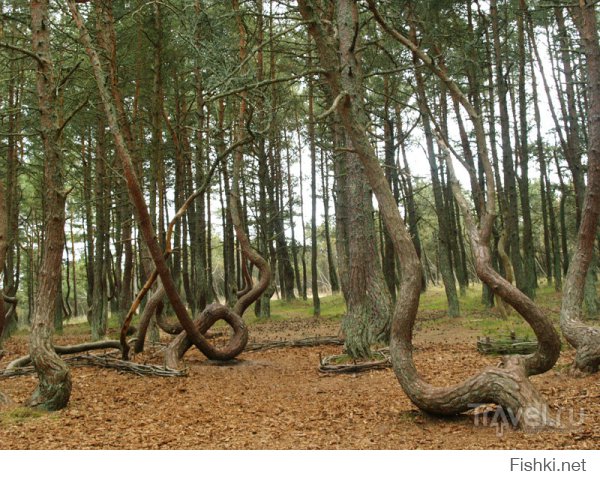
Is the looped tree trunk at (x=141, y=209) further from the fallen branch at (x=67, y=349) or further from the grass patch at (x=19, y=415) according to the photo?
the grass patch at (x=19, y=415)

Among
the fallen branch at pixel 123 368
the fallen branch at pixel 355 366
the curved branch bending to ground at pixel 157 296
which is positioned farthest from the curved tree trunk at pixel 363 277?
the fallen branch at pixel 123 368

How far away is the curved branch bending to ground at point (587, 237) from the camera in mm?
6367

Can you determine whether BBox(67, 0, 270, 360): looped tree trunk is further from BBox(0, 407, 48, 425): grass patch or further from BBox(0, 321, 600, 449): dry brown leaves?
BBox(0, 407, 48, 425): grass patch

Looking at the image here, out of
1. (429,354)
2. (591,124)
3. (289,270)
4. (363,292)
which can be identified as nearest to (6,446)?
(363,292)

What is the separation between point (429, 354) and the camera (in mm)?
9547

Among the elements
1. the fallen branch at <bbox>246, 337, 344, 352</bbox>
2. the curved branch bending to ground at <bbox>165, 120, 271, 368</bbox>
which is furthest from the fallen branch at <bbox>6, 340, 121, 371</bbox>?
the fallen branch at <bbox>246, 337, 344, 352</bbox>

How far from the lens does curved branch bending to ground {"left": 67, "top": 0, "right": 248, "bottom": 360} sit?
22.0 ft

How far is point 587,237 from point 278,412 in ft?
15.6

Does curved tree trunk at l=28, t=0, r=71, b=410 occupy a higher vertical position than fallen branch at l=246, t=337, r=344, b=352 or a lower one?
higher

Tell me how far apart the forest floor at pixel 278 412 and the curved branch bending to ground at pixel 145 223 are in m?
0.46

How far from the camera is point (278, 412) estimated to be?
241 inches

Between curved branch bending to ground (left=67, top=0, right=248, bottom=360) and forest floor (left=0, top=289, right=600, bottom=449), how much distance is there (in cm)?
46

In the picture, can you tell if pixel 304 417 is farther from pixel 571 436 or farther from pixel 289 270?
pixel 289 270

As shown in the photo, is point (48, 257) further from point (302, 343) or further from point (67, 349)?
point (302, 343)
